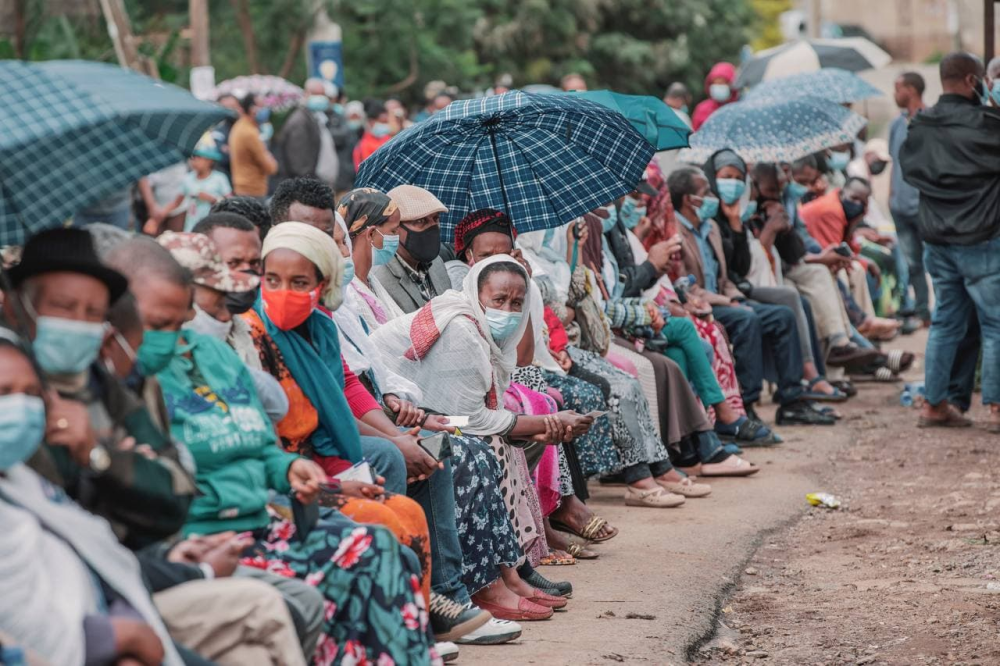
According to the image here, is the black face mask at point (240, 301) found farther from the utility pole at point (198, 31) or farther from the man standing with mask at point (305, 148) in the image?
the utility pole at point (198, 31)

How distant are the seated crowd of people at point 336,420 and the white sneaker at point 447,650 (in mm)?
10

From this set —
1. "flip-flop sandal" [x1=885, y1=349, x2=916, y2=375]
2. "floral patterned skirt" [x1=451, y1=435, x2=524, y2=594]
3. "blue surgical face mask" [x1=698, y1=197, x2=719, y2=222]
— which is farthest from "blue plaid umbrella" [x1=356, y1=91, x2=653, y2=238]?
"flip-flop sandal" [x1=885, y1=349, x2=916, y2=375]

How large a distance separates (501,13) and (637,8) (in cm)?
347

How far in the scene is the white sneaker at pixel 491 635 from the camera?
5.48m

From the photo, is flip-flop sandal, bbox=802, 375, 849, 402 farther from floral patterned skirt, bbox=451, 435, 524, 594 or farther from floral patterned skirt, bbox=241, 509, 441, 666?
floral patterned skirt, bbox=241, 509, 441, 666

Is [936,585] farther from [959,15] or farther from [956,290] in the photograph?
[959,15]

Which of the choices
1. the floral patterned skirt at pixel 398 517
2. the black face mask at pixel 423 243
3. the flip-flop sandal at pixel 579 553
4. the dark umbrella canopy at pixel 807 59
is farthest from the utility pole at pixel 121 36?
the floral patterned skirt at pixel 398 517

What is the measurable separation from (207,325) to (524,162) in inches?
128

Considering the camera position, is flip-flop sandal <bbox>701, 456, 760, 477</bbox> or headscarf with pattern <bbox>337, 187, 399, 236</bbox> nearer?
headscarf with pattern <bbox>337, 187, 399, 236</bbox>

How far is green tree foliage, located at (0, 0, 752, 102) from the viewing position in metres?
22.8

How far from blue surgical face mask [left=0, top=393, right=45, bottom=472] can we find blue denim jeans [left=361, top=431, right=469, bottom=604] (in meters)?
2.10

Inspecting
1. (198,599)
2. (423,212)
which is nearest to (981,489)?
(423,212)

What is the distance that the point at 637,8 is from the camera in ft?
108

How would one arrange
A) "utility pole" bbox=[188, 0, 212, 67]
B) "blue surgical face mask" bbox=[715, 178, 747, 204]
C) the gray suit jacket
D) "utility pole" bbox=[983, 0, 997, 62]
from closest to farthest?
the gray suit jacket, "blue surgical face mask" bbox=[715, 178, 747, 204], "utility pole" bbox=[983, 0, 997, 62], "utility pole" bbox=[188, 0, 212, 67]
